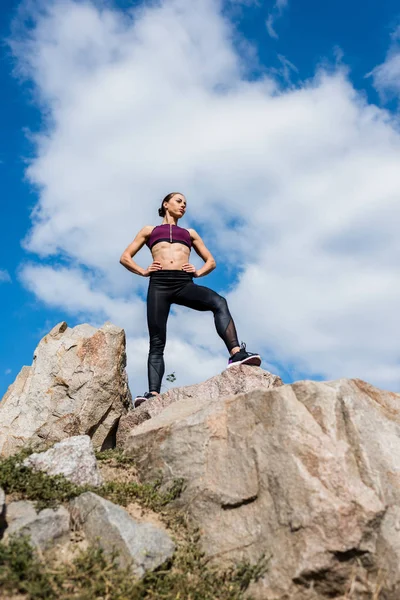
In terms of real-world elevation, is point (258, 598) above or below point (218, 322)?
below

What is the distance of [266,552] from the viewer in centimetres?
562

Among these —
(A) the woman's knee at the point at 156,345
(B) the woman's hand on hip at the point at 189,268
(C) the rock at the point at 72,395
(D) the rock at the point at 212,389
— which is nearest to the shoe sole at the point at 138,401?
(C) the rock at the point at 72,395

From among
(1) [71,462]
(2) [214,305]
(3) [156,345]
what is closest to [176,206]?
(2) [214,305]

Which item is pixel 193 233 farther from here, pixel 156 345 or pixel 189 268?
pixel 156 345

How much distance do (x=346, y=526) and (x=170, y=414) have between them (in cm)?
280

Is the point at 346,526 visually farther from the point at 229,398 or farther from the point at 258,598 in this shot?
the point at 229,398

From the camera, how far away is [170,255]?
34.7 feet

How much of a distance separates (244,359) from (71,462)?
399 centimetres

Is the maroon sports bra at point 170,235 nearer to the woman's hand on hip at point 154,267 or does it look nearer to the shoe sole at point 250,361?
the woman's hand on hip at point 154,267

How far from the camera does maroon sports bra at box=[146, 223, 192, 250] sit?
10.7 metres

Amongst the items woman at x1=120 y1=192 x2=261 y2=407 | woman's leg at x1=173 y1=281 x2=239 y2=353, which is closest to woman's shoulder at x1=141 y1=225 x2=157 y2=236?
woman at x1=120 y1=192 x2=261 y2=407

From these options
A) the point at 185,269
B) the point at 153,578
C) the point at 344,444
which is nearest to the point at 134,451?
the point at 153,578

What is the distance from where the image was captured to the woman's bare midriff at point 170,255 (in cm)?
1051

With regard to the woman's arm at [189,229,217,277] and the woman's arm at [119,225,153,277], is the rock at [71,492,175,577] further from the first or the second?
the woman's arm at [189,229,217,277]
